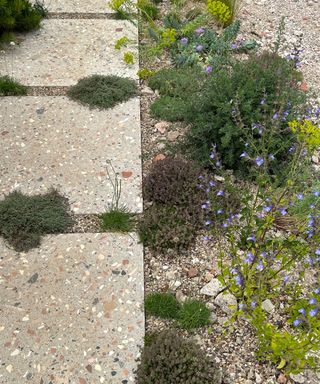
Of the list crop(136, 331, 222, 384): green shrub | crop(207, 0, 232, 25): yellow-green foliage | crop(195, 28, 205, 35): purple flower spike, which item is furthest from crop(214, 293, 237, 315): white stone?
crop(195, 28, 205, 35): purple flower spike

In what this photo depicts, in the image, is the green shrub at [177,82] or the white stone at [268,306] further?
the green shrub at [177,82]

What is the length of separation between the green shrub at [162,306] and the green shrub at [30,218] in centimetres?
77

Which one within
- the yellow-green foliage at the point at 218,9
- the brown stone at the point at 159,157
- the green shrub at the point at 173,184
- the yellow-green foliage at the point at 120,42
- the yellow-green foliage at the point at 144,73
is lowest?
the brown stone at the point at 159,157

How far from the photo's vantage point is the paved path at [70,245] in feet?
8.56

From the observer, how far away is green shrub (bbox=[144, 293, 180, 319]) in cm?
282

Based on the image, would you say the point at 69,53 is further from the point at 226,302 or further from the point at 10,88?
the point at 226,302

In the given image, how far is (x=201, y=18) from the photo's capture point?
4996 mm

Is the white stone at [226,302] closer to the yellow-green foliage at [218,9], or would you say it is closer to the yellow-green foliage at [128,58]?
the yellow-green foliage at [128,58]

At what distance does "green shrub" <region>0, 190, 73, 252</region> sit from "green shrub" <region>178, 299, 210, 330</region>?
37.7 inches

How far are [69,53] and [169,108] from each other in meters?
1.32

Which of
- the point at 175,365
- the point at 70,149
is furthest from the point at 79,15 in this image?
the point at 175,365

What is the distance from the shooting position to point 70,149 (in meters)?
3.80

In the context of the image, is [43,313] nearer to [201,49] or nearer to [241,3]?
[201,49]

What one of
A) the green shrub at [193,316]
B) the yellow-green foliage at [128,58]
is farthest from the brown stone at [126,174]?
the yellow-green foliage at [128,58]
